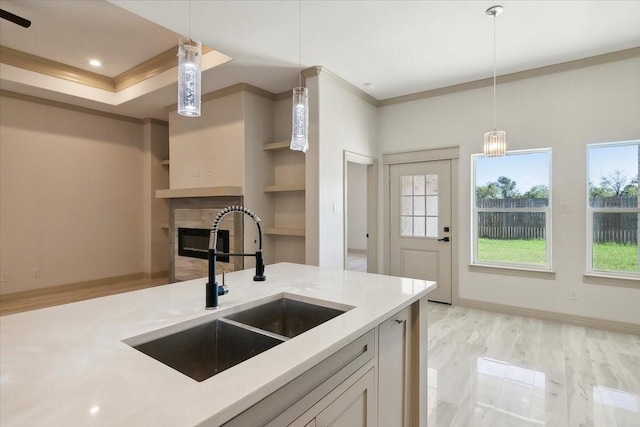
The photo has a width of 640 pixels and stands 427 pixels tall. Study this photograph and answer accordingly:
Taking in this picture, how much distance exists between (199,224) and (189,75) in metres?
3.41

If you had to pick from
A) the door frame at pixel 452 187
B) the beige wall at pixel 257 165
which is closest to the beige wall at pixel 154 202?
the beige wall at pixel 257 165

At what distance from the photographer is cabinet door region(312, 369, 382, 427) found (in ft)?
3.51

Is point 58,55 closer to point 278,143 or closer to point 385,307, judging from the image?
point 278,143

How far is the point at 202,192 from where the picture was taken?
14.5 feet

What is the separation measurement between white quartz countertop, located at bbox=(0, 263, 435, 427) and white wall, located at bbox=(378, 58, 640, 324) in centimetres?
308

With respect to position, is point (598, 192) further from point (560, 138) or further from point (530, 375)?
point (530, 375)

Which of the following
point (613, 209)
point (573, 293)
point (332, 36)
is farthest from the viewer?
point (573, 293)

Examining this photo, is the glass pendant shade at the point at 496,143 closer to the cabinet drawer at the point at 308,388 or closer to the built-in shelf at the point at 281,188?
the built-in shelf at the point at 281,188

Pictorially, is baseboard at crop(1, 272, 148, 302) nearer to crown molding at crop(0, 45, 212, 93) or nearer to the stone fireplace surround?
the stone fireplace surround

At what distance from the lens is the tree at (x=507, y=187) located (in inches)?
160

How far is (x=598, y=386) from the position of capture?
2389 mm

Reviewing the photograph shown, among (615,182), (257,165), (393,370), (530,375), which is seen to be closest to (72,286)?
(257,165)

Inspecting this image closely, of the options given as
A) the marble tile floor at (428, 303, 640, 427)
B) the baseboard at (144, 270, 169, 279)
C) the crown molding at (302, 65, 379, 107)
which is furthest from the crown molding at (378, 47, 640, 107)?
the baseboard at (144, 270, 169, 279)

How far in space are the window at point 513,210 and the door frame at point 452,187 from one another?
9.2 inches
